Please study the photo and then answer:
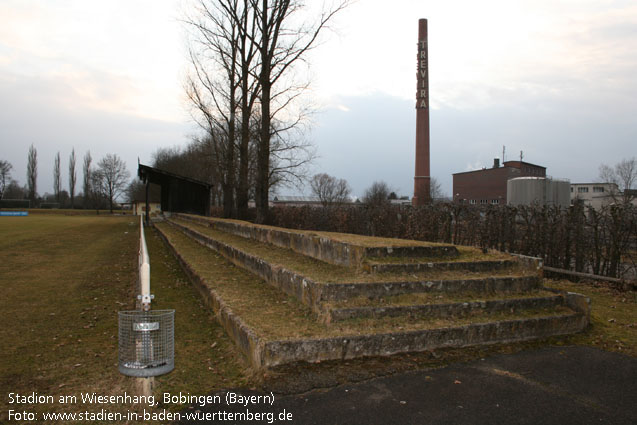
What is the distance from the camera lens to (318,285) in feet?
17.6

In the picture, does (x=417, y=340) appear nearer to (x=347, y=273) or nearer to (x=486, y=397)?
(x=486, y=397)

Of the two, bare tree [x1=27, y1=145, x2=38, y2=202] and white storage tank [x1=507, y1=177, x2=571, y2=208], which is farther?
bare tree [x1=27, y1=145, x2=38, y2=202]

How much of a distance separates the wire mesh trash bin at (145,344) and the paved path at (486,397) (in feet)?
2.02

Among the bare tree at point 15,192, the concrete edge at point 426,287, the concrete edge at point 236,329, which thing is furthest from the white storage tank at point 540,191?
the bare tree at point 15,192

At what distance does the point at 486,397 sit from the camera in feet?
12.4

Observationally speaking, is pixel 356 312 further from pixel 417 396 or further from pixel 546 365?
pixel 546 365

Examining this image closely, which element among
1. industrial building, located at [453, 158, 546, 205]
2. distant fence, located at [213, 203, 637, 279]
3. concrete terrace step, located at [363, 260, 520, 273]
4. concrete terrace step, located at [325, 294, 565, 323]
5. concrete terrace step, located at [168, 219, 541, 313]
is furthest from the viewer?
industrial building, located at [453, 158, 546, 205]

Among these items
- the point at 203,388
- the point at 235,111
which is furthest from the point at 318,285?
the point at 235,111

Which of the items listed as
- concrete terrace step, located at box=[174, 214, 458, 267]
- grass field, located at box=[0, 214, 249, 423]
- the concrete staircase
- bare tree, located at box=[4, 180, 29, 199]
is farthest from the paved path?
bare tree, located at box=[4, 180, 29, 199]

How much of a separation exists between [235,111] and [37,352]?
21228 mm

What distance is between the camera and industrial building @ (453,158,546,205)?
2554 inches

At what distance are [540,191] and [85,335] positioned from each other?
23780 mm

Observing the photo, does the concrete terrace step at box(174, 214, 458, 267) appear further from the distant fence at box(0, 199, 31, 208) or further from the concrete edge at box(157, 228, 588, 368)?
the distant fence at box(0, 199, 31, 208)

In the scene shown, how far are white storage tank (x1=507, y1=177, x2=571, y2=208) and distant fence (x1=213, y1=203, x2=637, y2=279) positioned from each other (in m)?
12.3
